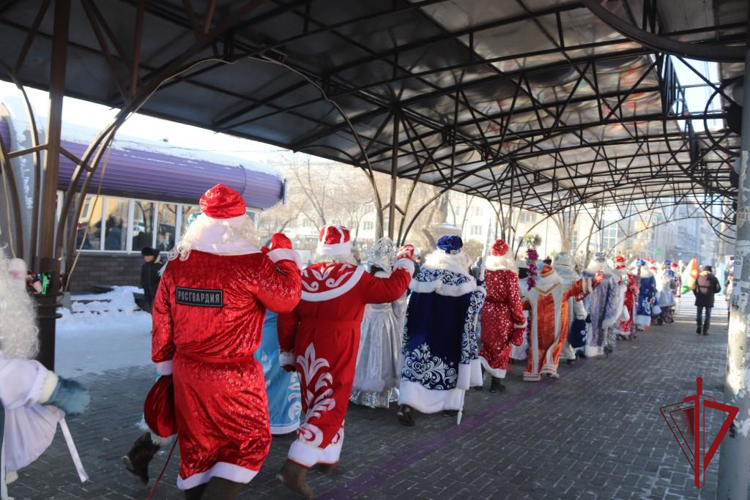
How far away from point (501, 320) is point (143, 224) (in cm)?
955

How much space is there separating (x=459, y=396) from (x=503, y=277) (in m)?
1.86

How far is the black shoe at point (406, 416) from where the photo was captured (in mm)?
5098

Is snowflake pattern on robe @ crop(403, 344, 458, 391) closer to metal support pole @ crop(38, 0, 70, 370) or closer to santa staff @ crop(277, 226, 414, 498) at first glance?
santa staff @ crop(277, 226, 414, 498)

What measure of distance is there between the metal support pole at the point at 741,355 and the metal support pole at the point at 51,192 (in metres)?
5.05

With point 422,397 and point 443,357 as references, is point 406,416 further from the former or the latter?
point 443,357

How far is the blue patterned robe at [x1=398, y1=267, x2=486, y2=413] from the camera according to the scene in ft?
17.0

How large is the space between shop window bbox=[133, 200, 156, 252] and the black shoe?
968 cm

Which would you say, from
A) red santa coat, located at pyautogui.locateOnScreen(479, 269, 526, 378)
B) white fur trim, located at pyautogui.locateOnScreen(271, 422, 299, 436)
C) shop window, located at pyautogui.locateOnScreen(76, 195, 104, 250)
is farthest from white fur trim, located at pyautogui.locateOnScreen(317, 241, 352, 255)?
shop window, located at pyautogui.locateOnScreen(76, 195, 104, 250)

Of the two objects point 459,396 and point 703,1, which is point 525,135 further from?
point 459,396

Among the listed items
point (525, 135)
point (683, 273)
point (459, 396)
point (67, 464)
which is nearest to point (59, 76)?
Result: point (67, 464)

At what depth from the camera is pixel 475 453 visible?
4465mm

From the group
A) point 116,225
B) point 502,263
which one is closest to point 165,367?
point 502,263

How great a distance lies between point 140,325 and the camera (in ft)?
33.1

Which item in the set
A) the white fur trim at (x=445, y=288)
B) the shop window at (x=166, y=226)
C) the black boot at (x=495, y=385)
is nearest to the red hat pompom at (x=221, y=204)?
the white fur trim at (x=445, y=288)
